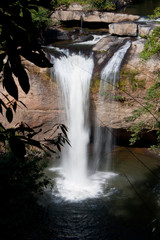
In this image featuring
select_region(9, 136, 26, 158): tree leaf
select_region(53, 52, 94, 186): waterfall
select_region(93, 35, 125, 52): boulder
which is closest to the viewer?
select_region(9, 136, 26, 158): tree leaf

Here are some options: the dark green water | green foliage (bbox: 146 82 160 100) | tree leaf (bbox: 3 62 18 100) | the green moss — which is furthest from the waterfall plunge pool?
the dark green water

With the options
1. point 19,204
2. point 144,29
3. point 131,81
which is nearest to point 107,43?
point 144,29

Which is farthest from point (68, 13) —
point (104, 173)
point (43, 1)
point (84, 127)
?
point (43, 1)

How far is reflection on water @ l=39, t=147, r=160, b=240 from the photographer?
645 centimetres

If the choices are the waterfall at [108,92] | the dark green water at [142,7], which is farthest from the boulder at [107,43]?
the dark green water at [142,7]

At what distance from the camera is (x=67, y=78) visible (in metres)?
9.39

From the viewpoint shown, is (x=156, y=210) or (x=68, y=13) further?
(x=68, y=13)

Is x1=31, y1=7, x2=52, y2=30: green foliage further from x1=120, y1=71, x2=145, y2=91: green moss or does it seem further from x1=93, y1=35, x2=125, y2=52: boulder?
x1=120, y1=71, x2=145, y2=91: green moss

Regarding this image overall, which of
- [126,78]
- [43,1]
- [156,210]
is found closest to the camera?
[43,1]

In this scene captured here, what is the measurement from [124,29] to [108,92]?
11.0 ft

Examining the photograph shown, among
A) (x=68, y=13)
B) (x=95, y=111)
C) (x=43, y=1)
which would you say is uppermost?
(x=68, y=13)

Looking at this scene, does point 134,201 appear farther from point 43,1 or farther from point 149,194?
point 43,1

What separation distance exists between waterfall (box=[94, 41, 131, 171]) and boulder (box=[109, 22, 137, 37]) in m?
1.16

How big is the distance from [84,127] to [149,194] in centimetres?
338
